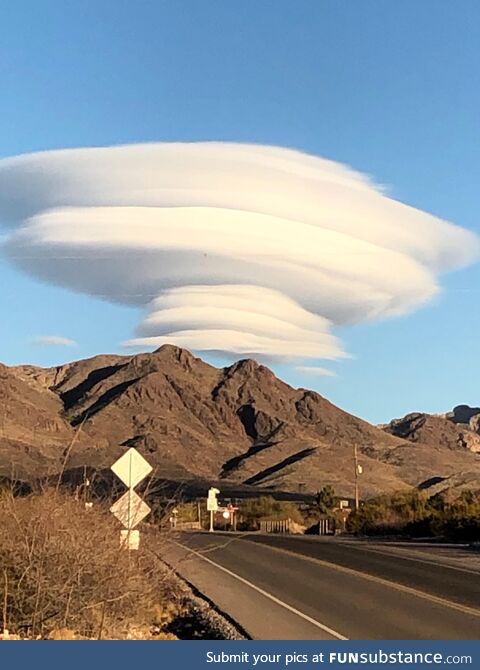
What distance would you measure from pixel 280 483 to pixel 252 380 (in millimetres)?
53801

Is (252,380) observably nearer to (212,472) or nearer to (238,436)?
(238,436)

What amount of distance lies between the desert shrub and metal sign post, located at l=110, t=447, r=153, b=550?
0.69m

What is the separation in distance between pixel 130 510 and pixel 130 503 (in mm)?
262

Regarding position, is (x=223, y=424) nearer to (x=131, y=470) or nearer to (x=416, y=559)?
(x=416, y=559)

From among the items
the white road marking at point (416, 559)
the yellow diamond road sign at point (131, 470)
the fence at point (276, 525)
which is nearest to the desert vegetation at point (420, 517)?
the fence at point (276, 525)

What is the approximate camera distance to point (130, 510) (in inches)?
662

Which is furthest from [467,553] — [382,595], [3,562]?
[3,562]

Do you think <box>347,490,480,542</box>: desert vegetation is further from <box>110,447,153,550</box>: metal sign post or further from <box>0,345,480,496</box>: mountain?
<box>0,345,480,496</box>: mountain

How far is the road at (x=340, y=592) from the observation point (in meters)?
15.0

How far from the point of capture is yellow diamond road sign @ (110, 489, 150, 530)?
54.2ft

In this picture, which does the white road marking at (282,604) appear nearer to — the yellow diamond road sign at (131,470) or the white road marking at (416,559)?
the yellow diamond road sign at (131,470)

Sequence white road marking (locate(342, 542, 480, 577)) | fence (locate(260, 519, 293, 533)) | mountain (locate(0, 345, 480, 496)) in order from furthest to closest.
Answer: mountain (locate(0, 345, 480, 496)) < fence (locate(260, 519, 293, 533)) < white road marking (locate(342, 542, 480, 577))

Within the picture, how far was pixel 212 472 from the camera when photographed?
455 ft

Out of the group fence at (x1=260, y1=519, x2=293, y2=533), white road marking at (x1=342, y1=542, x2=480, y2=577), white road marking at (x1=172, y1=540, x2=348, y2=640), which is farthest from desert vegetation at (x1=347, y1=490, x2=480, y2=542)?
white road marking at (x1=172, y1=540, x2=348, y2=640)
